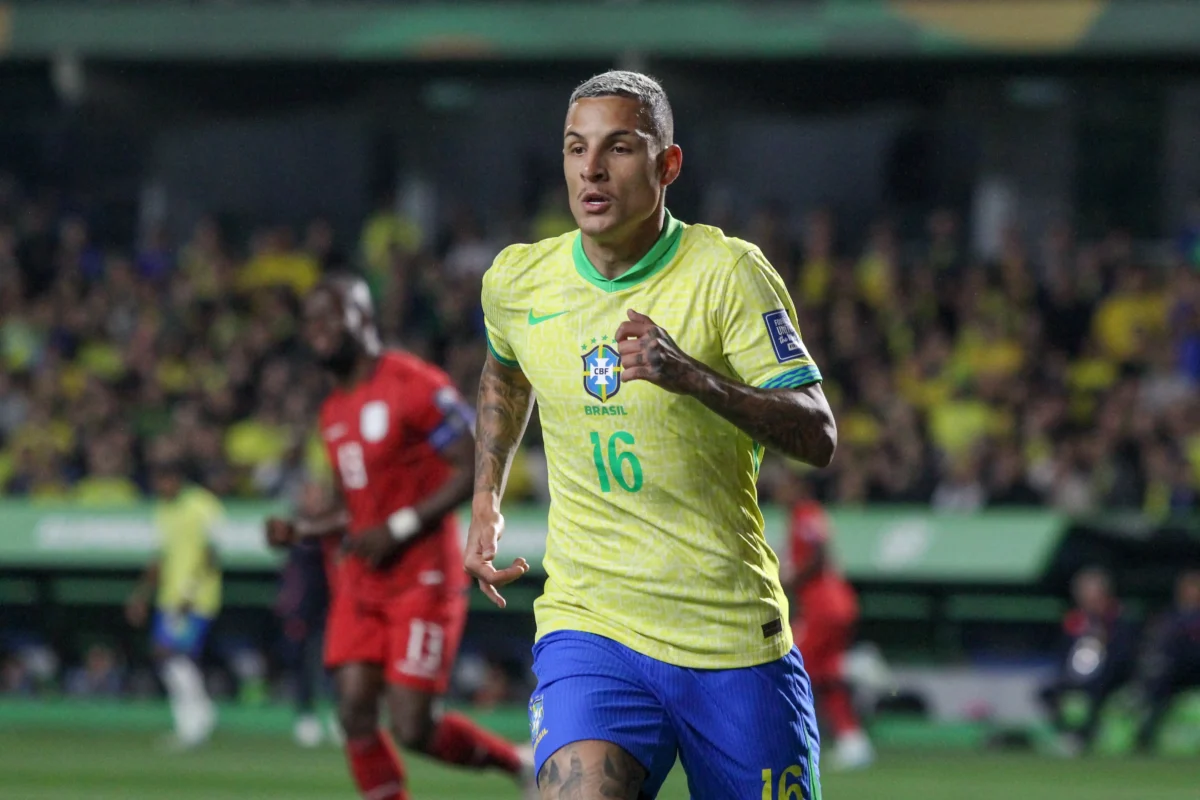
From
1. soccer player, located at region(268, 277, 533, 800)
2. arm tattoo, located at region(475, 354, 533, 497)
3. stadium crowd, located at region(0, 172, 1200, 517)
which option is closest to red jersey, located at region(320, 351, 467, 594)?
soccer player, located at region(268, 277, 533, 800)

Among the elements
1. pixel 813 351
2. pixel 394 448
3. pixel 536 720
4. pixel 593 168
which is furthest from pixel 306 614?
pixel 593 168

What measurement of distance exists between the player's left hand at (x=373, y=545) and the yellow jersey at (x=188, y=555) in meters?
8.32

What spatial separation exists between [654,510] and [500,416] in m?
0.69

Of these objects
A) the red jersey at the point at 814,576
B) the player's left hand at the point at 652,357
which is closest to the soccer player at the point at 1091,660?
the red jersey at the point at 814,576

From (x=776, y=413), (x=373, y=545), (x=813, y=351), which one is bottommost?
(x=813, y=351)

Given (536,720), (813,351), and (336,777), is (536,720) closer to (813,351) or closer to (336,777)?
(336,777)

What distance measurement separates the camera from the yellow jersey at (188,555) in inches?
641

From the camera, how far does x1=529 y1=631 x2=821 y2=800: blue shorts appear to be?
4.62m

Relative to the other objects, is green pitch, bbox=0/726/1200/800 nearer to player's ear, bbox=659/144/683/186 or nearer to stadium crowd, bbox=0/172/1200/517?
stadium crowd, bbox=0/172/1200/517

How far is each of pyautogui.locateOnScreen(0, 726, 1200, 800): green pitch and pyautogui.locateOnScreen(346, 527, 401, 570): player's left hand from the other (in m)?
3.47

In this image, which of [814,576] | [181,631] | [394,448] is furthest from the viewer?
[181,631]

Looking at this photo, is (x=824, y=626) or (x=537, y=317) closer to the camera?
(x=537, y=317)

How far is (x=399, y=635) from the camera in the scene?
825 centimetres

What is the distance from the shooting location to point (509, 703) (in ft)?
56.6
